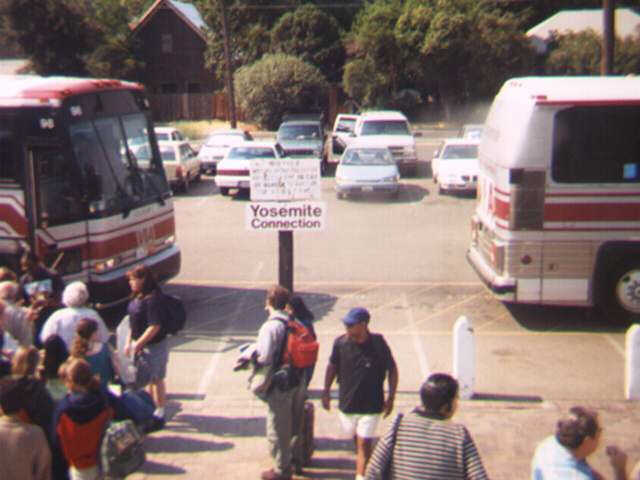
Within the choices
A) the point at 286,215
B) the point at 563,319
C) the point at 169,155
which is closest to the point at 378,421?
the point at 286,215

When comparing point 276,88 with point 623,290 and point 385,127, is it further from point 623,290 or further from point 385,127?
point 623,290

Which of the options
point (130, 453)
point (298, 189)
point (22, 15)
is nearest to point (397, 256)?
point (298, 189)

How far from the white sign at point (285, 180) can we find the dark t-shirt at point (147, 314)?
1924 mm

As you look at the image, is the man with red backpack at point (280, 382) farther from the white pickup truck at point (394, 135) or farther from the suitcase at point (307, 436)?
the white pickup truck at point (394, 135)

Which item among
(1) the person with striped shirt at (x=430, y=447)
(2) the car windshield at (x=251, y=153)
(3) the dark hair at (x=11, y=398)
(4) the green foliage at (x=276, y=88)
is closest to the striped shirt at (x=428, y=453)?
(1) the person with striped shirt at (x=430, y=447)

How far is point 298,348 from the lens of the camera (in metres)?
8.21

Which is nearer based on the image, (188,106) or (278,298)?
(278,298)

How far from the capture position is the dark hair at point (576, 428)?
5.45 m

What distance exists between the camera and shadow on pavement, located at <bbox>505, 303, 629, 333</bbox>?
1390cm

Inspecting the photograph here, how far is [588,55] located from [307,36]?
15475 millimetres

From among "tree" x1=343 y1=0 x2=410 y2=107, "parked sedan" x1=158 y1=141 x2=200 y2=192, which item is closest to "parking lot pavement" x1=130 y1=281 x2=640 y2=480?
"parked sedan" x1=158 y1=141 x2=200 y2=192

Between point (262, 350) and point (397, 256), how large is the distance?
11.2 m

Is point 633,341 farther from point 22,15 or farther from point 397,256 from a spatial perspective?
point 22,15

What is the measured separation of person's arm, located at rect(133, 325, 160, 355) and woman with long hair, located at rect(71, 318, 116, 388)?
0.76m
